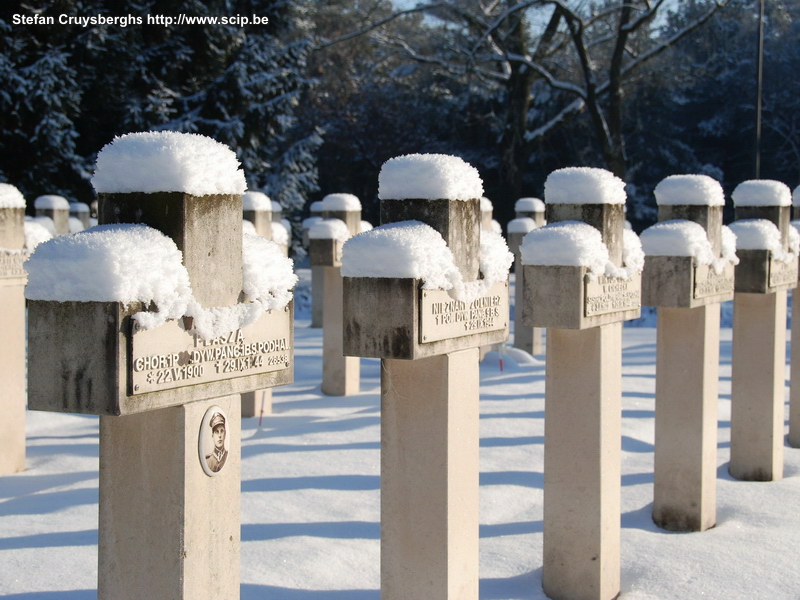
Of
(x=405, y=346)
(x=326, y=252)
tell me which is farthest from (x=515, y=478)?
(x=326, y=252)

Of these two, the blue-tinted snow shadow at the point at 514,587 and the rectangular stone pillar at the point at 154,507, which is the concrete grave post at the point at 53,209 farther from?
the rectangular stone pillar at the point at 154,507

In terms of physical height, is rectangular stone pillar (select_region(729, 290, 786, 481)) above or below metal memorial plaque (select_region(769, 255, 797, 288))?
below

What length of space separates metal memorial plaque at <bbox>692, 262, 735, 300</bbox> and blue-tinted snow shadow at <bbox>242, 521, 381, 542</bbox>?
2.70 metres

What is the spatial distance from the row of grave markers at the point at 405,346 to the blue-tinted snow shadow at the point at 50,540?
2.44 meters

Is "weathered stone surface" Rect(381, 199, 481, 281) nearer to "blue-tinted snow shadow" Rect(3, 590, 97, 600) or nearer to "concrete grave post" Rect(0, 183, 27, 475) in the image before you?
"blue-tinted snow shadow" Rect(3, 590, 97, 600)

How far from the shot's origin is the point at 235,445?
355 centimetres

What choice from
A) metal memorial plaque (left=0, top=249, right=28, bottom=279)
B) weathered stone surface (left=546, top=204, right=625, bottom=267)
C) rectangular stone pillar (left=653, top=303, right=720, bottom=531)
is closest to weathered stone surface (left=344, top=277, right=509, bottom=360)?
weathered stone surface (left=546, top=204, right=625, bottom=267)

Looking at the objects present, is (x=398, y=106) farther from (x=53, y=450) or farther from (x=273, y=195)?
(x=53, y=450)

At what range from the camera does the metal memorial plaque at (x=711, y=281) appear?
6609 mm

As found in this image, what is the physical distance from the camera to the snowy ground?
559cm

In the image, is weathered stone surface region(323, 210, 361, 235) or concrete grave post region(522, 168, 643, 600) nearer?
concrete grave post region(522, 168, 643, 600)

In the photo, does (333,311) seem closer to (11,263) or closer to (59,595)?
(11,263)

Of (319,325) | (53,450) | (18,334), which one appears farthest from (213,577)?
(319,325)

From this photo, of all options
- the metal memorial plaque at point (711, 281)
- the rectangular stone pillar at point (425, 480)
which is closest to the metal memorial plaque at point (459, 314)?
the rectangular stone pillar at point (425, 480)
